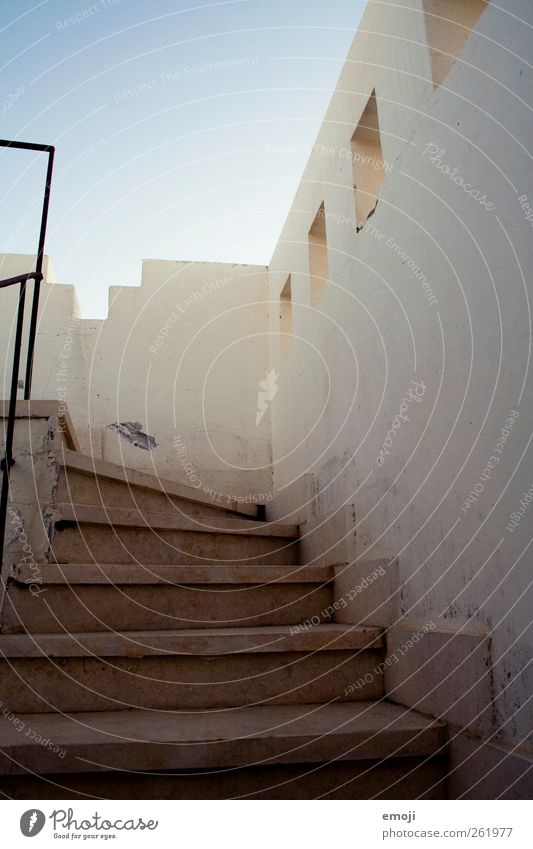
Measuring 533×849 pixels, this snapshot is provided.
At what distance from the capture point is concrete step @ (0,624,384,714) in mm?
1698

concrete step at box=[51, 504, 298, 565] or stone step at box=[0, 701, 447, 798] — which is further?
concrete step at box=[51, 504, 298, 565]

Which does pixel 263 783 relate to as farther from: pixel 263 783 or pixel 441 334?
pixel 441 334

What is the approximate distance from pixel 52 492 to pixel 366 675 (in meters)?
1.28

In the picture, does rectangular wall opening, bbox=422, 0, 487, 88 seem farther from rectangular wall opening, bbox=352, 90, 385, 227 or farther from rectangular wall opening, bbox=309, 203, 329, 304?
rectangular wall opening, bbox=309, 203, 329, 304

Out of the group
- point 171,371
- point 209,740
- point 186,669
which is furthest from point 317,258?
point 209,740

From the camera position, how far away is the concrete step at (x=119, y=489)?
2.43 m

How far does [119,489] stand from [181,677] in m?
1.10

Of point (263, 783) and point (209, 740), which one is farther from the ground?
point (209, 740)

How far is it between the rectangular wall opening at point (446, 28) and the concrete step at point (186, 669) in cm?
186

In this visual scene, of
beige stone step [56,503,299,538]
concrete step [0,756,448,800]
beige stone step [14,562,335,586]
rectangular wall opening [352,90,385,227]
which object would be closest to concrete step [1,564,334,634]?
beige stone step [14,562,335,586]

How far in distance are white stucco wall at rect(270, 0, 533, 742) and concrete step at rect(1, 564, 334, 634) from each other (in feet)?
1.07

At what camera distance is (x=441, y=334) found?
182 cm

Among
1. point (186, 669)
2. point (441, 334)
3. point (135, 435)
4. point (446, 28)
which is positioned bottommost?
point (186, 669)

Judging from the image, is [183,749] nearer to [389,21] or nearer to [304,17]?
[389,21]
